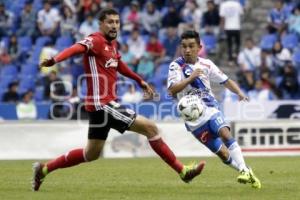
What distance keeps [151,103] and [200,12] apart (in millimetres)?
5014

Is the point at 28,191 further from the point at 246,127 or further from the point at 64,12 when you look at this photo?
the point at 64,12

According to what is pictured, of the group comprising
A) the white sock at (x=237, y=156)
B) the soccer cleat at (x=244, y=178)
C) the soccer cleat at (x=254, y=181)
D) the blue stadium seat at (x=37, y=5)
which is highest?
the white sock at (x=237, y=156)

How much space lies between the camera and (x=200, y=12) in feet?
90.6

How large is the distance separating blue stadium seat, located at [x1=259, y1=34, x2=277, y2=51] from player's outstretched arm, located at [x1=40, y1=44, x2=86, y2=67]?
49.2 ft

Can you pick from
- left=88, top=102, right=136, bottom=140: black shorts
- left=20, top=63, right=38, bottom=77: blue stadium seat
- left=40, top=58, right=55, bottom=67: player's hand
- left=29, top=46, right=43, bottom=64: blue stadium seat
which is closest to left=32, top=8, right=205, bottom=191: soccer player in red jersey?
left=88, top=102, right=136, bottom=140: black shorts

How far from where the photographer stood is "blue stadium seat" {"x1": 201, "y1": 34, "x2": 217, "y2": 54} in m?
26.8

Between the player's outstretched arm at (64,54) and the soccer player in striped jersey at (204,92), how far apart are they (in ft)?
4.55

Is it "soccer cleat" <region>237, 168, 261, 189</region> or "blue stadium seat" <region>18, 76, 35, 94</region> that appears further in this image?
"blue stadium seat" <region>18, 76, 35, 94</region>

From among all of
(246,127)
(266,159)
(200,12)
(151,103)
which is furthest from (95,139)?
(200,12)

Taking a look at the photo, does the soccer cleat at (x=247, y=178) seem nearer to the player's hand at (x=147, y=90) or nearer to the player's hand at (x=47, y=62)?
the player's hand at (x=147, y=90)

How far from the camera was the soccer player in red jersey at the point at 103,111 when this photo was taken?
12234mm

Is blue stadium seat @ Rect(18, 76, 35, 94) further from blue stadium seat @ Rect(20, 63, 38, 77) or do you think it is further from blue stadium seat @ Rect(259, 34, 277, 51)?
blue stadium seat @ Rect(259, 34, 277, 51)

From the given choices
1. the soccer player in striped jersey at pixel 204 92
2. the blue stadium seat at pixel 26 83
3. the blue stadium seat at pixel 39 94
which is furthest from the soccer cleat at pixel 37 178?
the blue stadium seat at pixel 26 83

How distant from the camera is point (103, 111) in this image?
1226 cm
